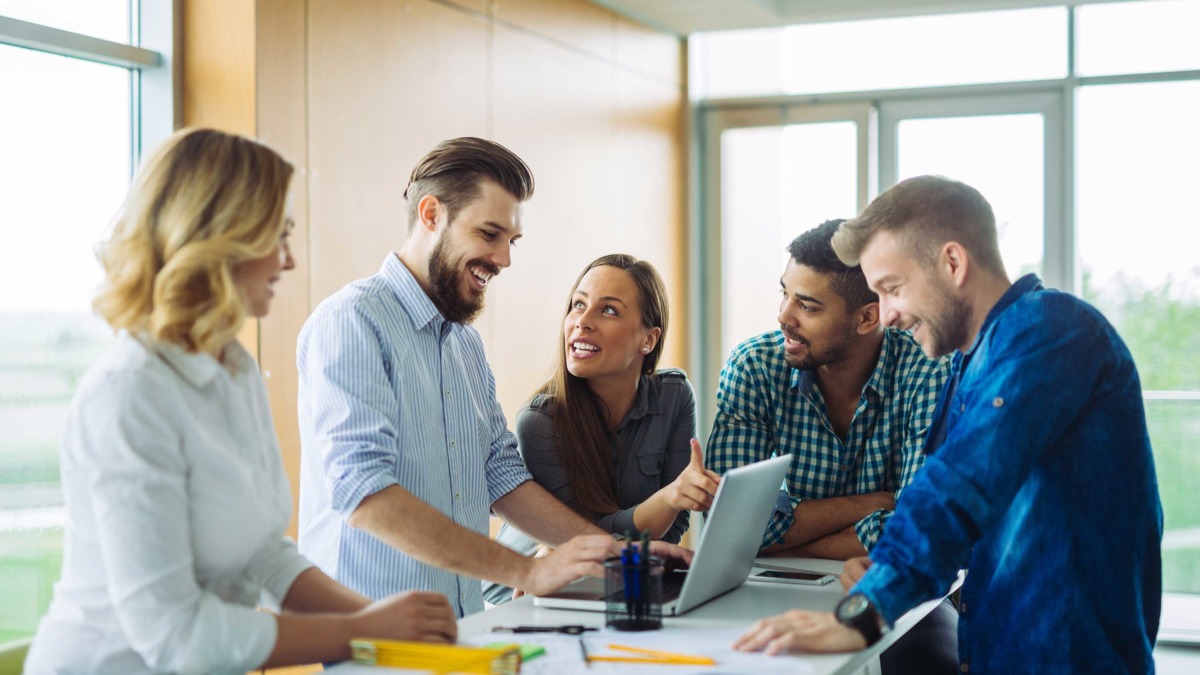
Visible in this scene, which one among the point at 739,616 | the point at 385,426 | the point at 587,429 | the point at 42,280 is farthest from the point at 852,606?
the point at 42,280

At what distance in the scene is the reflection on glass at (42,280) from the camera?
121 inches

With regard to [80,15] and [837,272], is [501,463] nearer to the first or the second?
[837,272]

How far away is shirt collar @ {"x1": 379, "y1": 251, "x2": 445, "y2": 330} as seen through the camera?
238 centimetres

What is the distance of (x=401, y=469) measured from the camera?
2.28 meters

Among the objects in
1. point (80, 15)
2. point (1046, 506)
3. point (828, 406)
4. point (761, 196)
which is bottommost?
point (1046, 506)

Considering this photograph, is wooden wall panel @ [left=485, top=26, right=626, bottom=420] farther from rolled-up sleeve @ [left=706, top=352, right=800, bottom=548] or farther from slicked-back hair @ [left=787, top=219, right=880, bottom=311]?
slicked-back hair @ [left=787, top=219, right=880, bottom=311]

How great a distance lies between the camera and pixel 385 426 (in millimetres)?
2145

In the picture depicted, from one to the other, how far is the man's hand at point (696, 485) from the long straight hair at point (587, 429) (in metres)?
0.30

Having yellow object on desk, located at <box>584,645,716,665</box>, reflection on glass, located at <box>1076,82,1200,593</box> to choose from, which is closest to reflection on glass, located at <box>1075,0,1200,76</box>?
reflection on glass, located at <box>1076,82,1200,593</box>

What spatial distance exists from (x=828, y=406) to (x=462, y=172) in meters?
1.11

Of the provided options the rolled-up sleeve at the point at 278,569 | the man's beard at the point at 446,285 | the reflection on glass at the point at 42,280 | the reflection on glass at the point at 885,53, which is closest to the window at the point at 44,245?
the reflection on glass at the point at 42,280

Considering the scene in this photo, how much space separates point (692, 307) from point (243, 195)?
5.14m

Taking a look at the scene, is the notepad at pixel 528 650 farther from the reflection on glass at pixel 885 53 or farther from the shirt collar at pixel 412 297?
the reflection on glass at pixel 885 53

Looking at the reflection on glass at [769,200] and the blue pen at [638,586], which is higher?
the reflection on glass at [769,200]
